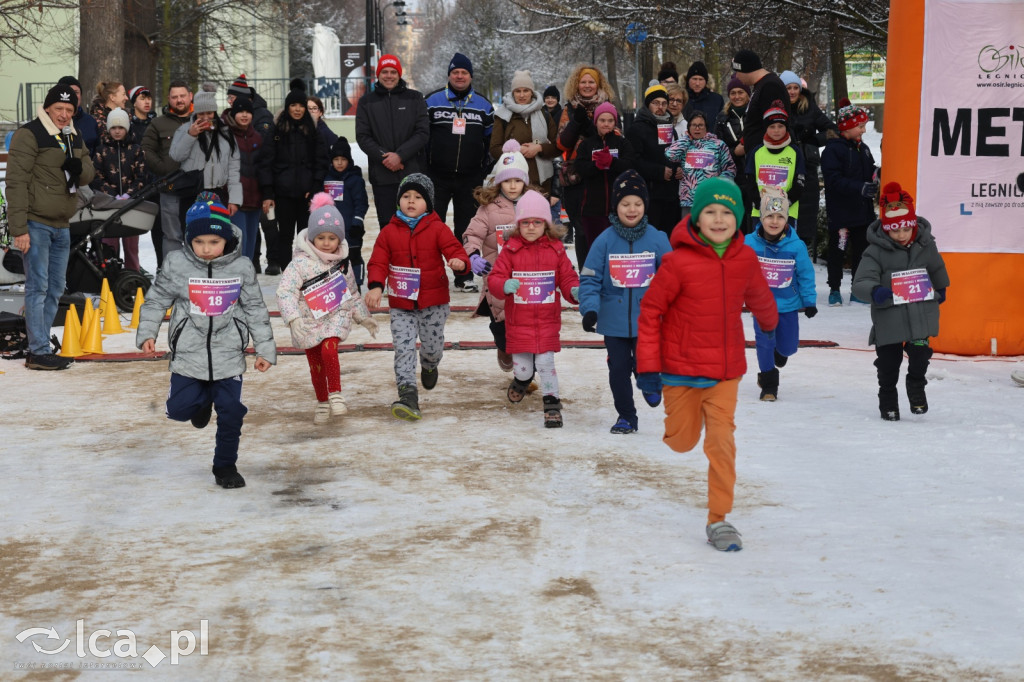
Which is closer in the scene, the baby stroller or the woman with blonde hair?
the woman with blonde hair

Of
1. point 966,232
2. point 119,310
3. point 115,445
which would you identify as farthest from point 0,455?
point 966,232

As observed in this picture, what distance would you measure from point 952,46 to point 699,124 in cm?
284

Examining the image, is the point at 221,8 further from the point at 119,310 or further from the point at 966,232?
the point at 966,232

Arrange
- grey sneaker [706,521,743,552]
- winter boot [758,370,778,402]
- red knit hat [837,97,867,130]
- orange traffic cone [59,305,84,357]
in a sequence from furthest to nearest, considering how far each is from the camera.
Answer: red knit hat [837,97,867,130] < orange traffic cone [59,305,84,357] < winter boot [758,370,778,402] < grey sneaker [706,521,743,552]

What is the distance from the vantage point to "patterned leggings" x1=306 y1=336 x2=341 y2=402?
28.0ft

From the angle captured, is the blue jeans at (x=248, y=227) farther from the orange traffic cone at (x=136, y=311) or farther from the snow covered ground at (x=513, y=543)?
the snow covered ground at (x=513, y=543)

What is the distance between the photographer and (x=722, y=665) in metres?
4.48

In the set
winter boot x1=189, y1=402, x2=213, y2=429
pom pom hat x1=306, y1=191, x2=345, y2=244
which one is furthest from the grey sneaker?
pom pom hat x1=306, y1=191, x2=345, y2=244

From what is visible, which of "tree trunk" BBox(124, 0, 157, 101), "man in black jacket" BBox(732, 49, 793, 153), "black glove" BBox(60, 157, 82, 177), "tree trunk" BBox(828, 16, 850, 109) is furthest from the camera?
"tree trunk" BBox(124, 0, 157, 101)

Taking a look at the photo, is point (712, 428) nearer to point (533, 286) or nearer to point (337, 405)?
point (533, 286)

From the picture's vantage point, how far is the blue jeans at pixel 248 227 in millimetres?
14000

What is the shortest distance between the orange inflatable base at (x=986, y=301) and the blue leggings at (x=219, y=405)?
6.11 metres

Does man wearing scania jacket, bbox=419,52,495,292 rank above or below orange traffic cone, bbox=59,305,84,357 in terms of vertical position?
above

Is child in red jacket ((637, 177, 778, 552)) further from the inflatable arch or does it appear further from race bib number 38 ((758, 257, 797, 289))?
the inflatable arch
